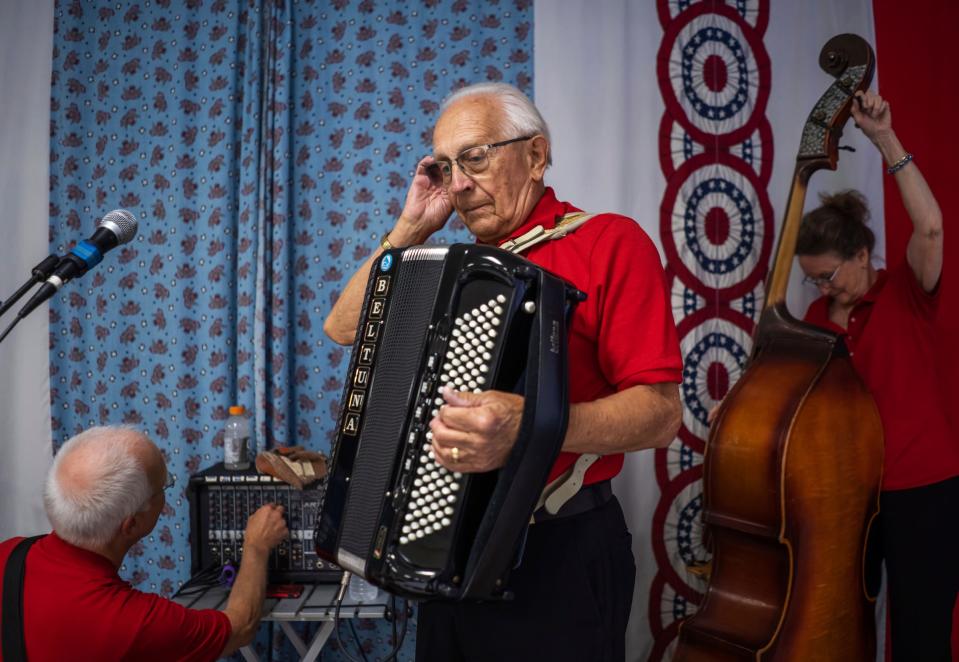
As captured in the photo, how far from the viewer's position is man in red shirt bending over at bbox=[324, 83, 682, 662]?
109cm

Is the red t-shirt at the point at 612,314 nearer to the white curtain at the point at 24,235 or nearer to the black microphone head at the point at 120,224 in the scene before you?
the black microphone head at the point at 120,224

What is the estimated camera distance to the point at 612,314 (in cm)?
113

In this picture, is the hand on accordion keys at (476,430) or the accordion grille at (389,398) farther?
the accordion grille at (389,398)

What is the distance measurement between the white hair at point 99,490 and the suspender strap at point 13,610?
0.29ft

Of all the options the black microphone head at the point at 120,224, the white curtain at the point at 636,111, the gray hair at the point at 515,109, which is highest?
the white curtain at the point at 636,111

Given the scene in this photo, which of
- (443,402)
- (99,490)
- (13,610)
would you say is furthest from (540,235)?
(13,610)

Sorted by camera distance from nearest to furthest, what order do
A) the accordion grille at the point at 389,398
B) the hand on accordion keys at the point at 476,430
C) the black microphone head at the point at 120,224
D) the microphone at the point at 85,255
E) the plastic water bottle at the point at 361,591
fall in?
1. the hand on accordion keys at the point at 476,430
2. the accordion grille at the point at 389,398
3. the microphone at the point at 85,255
4. the black microphone head at the point at 120,224
5. the plastic water bottle at the point at 361,591

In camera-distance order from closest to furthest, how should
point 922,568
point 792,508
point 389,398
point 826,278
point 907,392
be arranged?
1. point 389,398
2. point 792,508
3. point 922,568
4. point 907,392
5. point 826,278

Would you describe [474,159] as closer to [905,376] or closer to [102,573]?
[102,573]

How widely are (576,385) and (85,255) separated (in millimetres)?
945

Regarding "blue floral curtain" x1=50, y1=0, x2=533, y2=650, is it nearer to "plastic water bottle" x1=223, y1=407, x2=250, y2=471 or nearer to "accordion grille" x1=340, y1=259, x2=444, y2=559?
"plastic water bottle" x1=223, y1=407, x2=250, y2=471

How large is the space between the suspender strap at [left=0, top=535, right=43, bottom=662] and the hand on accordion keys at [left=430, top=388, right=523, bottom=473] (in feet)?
2.82

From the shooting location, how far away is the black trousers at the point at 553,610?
1133 mm

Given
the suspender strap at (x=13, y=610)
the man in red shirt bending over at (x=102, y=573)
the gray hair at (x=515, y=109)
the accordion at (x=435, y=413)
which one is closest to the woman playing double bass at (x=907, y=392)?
the gray hair at (x=515, y=109)
